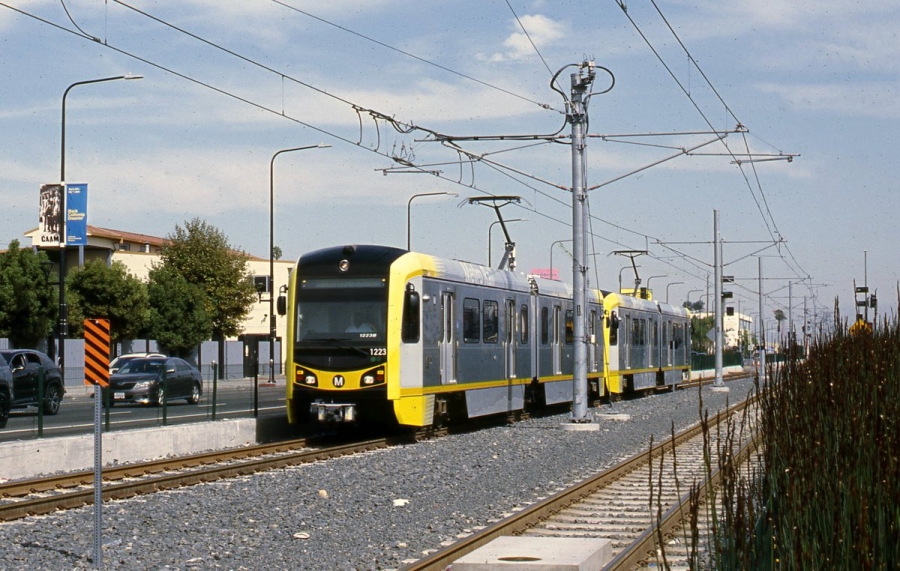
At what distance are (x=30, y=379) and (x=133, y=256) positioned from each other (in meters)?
60.8

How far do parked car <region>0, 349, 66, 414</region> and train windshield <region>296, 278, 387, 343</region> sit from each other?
5.24 metres

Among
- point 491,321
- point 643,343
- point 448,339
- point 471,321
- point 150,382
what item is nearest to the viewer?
point 448,339

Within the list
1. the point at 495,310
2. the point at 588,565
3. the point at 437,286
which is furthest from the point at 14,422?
the point at 588,565

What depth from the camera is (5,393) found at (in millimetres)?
22531

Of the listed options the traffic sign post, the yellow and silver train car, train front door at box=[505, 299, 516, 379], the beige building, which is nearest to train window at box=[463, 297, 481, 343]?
train front door at box=[505, 299, 516, 379]

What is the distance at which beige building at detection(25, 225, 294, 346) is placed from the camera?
77312 mm

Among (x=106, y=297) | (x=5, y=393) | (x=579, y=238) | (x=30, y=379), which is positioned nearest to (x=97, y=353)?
(x=5, y=393)

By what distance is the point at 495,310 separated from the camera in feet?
83.0

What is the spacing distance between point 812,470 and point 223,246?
6866 centimetres

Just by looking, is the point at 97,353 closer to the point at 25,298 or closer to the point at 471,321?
the point at 471,321

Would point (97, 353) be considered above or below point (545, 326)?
below

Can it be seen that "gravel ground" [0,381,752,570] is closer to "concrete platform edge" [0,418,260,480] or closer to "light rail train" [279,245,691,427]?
"light rail train" [279,245,691,427]

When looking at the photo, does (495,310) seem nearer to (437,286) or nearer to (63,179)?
(437,286)

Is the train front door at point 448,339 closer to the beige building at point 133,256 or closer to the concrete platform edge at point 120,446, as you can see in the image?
the concrete platform edge at point 120,446
